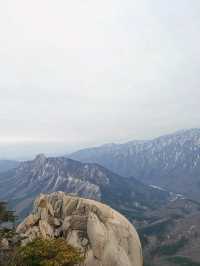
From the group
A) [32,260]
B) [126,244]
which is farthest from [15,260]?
[126,244]

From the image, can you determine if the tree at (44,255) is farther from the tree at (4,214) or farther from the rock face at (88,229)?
the tree at (4,214)

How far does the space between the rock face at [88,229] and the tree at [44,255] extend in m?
9.44

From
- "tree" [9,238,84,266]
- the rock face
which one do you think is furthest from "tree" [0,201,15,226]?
"tree" [9,238,84,266]

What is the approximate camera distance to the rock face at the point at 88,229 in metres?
66.6

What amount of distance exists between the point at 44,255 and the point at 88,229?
14.9 meters

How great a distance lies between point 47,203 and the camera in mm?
78188

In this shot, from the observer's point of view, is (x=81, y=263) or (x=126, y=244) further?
(x=126, y=244)

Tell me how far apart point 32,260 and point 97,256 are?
14.0 meters

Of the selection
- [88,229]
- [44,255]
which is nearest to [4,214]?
[88,229]

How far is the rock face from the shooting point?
66625mm

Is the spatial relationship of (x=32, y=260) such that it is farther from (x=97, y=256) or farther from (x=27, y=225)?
(x=27, y=225)

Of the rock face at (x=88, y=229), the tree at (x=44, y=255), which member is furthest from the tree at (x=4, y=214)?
the tree at (x=44, y=255)

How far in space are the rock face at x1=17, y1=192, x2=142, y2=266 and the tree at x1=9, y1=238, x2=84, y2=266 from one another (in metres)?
9.44

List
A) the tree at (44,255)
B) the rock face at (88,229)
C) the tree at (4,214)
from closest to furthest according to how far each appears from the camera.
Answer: the tree at (44,255), the rock face at (88,229), the tree at (4,214)
